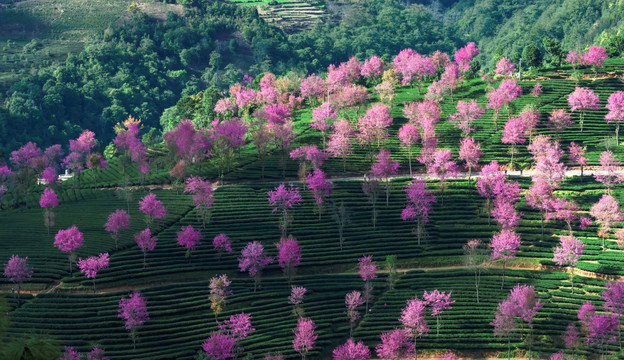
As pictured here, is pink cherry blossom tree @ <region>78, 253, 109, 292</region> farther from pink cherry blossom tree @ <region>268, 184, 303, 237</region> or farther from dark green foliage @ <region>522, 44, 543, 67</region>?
dark green foliage @ <region>522, 44, 543, 67</region>

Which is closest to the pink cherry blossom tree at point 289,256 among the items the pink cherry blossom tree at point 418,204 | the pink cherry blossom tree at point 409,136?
the pink cherry blossom tree at point 418,204

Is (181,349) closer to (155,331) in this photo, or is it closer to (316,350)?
(155,331)

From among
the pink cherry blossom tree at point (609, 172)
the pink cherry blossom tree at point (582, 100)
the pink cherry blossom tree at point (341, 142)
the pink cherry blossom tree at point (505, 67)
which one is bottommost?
the pink cherry blossom tree at point (609, 172)

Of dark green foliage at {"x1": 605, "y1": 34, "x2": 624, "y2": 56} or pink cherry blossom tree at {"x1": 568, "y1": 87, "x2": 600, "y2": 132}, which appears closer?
pink cherry blossom tree at {"x1": 568, "y1": 87, "x2": 600, "y2": 132}

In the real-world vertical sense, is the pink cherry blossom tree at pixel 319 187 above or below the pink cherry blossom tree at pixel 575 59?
Result: below

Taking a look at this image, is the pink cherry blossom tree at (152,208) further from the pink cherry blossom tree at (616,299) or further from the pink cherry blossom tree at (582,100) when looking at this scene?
the pink cherry blossom tree at (582,100)

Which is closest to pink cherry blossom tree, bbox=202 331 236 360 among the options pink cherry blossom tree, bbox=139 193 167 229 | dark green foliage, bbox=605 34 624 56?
pink cherry blossom tree, bbox=139 193 167 229
